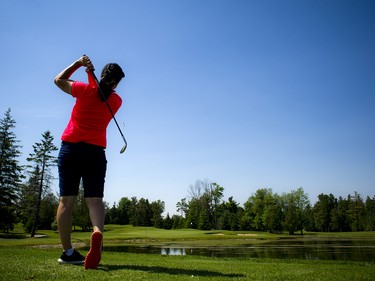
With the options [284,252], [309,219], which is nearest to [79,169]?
[284,252]

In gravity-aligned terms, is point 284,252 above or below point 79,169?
below

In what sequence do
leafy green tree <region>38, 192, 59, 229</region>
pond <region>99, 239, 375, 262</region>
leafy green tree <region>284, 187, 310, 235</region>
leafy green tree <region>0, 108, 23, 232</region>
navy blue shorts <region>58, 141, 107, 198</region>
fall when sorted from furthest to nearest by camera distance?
leafy green tree <region>284, 187, 310, 235</region> < leafy green tree <region>38, 192, 59, 229</region> < leafy green tree <region>0, 108, 23, 232</region> < pond <region>99, 239, 375, 262</region> < navy blue shorts <region>58, 141, 107, 198</region>

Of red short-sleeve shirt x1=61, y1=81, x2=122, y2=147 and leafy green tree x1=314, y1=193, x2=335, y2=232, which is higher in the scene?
red short-sleeve shirt x1=61, y1=81, x2=122, y2=147

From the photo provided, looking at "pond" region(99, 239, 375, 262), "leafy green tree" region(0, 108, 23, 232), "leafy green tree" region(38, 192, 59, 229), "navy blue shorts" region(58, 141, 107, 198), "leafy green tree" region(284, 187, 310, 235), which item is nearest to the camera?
"navy blue shorts" region(58, 141, 107, 198)

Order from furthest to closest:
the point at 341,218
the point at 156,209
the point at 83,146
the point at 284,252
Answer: the point at 156,209, the point at 341,218, the point at 284,252, the point at 83,146

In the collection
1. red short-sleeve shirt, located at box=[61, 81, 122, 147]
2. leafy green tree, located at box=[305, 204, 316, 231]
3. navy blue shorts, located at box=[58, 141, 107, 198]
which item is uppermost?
red short-sleeve shirt, located at box=[61, 81, 122, 147]

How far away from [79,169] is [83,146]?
1.11 feet

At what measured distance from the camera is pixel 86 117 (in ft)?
13.8

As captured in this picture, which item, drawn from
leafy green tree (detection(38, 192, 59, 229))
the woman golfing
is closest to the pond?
the woman golfing

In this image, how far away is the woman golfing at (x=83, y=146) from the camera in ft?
13.5

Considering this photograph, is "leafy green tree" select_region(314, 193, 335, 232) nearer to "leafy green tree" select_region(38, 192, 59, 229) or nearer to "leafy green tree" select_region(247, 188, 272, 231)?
"leafy green tree" select_region(247, 188, 272, 231)

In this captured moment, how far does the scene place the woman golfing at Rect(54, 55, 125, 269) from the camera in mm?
4121

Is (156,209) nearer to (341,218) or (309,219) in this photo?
(309,219)

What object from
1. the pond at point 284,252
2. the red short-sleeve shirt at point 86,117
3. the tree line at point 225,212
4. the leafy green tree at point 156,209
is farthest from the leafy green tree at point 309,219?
the red short-sleeve shirt at point 86,117
